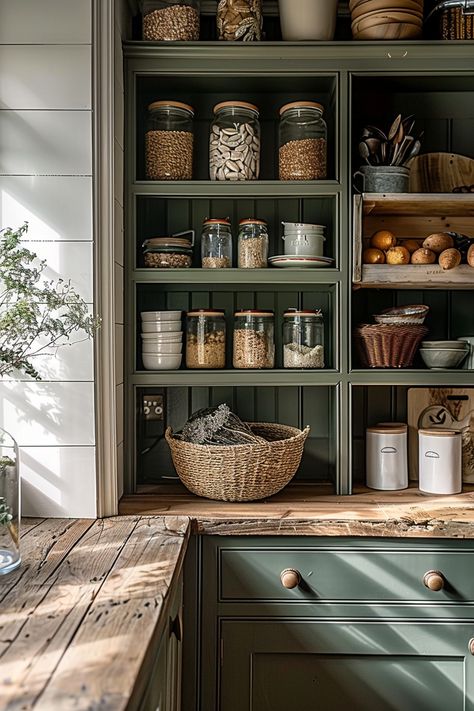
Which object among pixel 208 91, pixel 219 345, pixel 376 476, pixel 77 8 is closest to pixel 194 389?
pixel 219 345

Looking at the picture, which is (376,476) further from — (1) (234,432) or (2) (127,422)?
(2) (127,422)

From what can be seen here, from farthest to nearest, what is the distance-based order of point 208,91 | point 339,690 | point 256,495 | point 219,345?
point 208,91, point 219,345, point 256,495, point 339,690

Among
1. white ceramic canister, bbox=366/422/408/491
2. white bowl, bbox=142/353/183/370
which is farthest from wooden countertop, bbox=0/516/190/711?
white ceramic canister, bbox=366/422/408/491

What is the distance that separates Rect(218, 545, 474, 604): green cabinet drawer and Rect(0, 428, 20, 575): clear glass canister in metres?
0.61

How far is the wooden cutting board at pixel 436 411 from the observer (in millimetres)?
2516

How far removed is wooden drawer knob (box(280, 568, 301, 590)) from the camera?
1.97 meters

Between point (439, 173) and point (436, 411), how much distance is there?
84 cm

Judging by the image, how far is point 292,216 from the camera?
2594 mm

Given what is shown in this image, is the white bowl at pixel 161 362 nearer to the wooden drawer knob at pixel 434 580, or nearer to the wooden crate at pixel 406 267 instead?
the wooden crate at pixel 406 267

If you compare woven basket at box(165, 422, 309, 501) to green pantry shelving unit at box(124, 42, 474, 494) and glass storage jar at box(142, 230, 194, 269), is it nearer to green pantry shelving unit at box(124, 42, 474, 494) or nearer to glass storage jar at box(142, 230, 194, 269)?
green pantry shelving unit at box(124, 42, 474, 494)

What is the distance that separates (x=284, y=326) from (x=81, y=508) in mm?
886

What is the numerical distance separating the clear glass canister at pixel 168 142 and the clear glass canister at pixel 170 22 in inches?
7.9

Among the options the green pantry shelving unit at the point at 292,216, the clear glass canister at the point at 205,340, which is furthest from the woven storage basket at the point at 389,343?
the clear glass canister at the point at 205,340

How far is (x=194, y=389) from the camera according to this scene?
2600 millimetres
